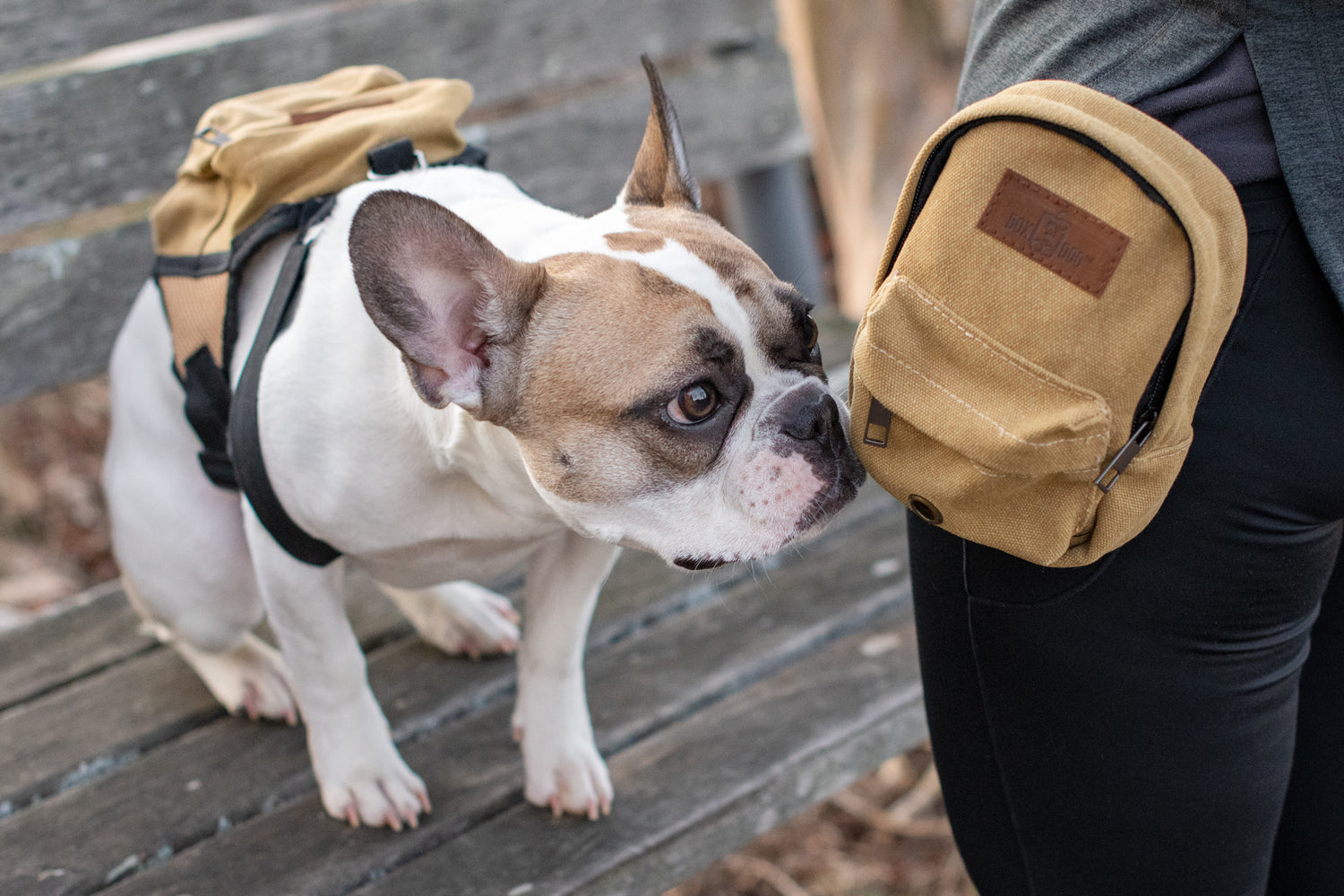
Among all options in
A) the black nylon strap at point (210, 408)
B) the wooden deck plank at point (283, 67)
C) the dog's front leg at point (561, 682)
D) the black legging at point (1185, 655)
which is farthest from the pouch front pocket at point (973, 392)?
the wooden deck plank at point (283, 67)

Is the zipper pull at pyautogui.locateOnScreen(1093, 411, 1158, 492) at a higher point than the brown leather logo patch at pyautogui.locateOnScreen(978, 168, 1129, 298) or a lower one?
lower

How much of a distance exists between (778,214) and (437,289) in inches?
84.1

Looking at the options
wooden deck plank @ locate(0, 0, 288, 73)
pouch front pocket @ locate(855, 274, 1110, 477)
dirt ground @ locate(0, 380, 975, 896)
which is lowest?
dirt ground @ locate(0, 380, 975, 896)

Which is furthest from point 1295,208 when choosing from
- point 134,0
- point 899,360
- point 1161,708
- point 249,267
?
point 134,0

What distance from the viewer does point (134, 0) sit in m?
2.43

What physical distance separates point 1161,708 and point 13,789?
69.3 inches

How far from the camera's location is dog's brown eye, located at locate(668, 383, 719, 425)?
1426 mm

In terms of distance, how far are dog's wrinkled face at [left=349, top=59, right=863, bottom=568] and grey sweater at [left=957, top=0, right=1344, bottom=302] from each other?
46cm

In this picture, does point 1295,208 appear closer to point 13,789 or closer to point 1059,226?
point 1059,226

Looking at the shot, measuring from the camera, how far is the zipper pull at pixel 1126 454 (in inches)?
44.4

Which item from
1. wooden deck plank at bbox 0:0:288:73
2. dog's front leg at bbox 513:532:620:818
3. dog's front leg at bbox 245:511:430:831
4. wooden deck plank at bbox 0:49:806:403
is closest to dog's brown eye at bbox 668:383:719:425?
dog's front leg at bbox 513:532:620:818

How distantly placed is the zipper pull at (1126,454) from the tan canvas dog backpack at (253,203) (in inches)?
42.4

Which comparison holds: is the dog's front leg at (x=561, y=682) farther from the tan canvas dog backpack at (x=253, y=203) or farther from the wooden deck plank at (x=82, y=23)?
the wooden deck plank at (x=82, y=23)

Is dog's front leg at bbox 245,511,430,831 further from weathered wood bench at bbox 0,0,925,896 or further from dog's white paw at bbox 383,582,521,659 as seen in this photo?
dog's white paw at bbox 383,582,521,659
